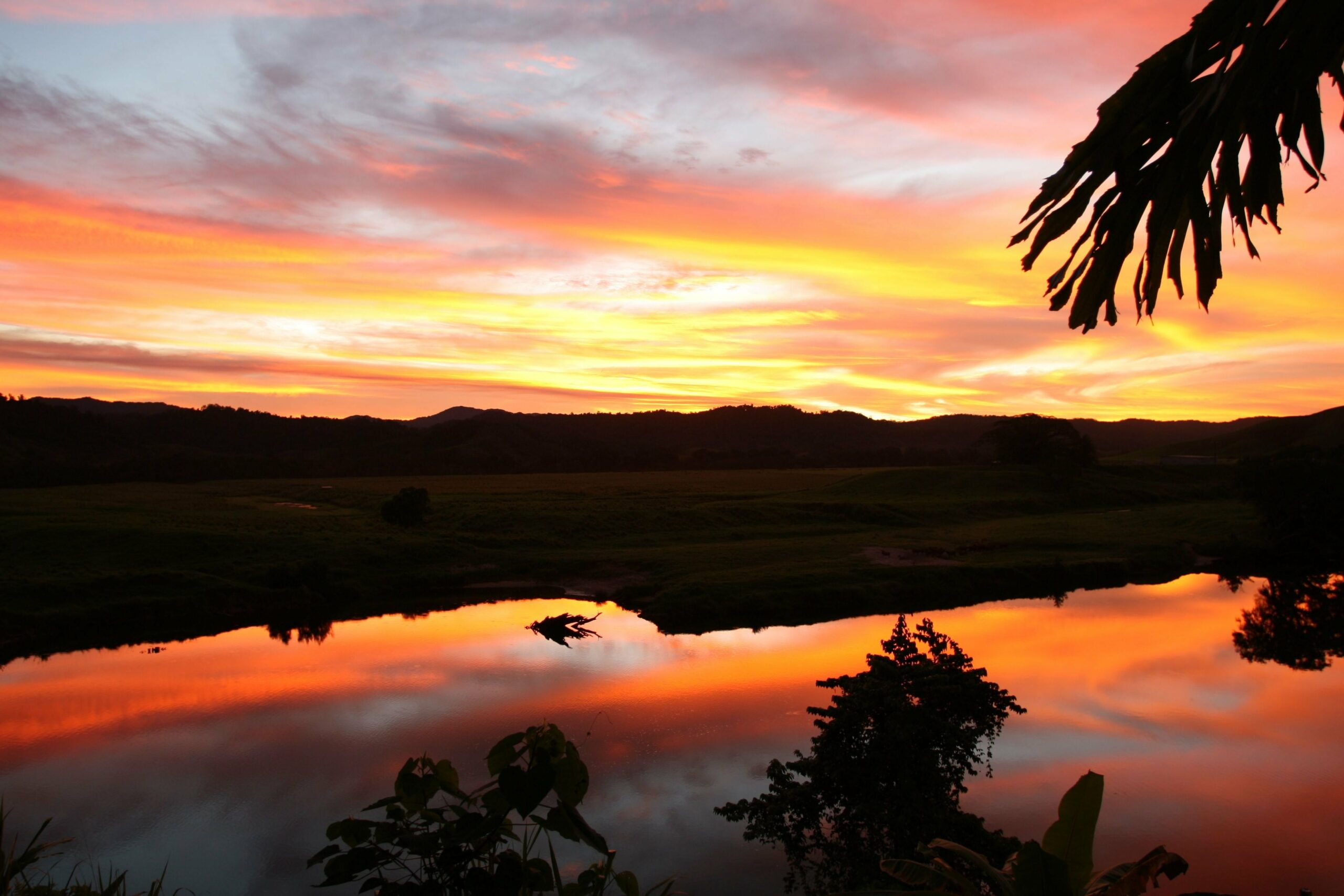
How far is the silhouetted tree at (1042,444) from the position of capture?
71.6 meters

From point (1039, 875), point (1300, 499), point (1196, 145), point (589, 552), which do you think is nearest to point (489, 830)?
point (1039, 875)

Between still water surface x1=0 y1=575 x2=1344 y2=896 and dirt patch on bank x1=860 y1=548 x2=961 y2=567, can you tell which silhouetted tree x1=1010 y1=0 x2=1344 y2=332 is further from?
dirt patch on bank x1=860 y1=548 x2=961 y2=567

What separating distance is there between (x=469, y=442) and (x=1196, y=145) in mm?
145933

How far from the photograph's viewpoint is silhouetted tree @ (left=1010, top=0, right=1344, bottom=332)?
3424mm

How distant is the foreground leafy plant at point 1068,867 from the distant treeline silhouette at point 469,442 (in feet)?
253

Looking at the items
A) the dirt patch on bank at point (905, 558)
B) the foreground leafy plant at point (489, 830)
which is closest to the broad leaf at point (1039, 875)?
the foreground leafy plant at point (489, 830)

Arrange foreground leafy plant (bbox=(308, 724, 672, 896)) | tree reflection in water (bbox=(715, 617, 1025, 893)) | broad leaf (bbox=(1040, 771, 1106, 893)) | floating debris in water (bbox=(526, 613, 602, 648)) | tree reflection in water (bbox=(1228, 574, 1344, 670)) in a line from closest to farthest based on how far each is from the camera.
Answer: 1. foreground leafy plant (bbox=(308, 724, 672, 896))
2. broad leaf (bbox=(1040, 771, 1106, 893))
3. tree reflection in water (bbox=(715, 617, 1025, 893))
4. tree reflection in water (bbox=(1228, 574, 1344, 670))
5. floating debris in water (bbox=(526, 613, 602, 648))

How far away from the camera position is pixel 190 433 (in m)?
145

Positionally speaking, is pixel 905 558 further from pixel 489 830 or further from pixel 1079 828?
pixel 489 830

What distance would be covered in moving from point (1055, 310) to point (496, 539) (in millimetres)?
44923

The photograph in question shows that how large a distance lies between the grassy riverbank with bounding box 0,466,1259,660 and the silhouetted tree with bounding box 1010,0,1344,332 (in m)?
28.3

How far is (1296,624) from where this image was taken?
31.6 meters

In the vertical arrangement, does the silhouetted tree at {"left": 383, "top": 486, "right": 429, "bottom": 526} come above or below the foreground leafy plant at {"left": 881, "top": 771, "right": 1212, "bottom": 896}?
below

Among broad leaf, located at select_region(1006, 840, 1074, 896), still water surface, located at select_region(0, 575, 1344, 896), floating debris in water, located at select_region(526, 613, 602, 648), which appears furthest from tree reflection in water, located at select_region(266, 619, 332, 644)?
broad leaf, located at select_region(1006, 840, 1074, 896)
